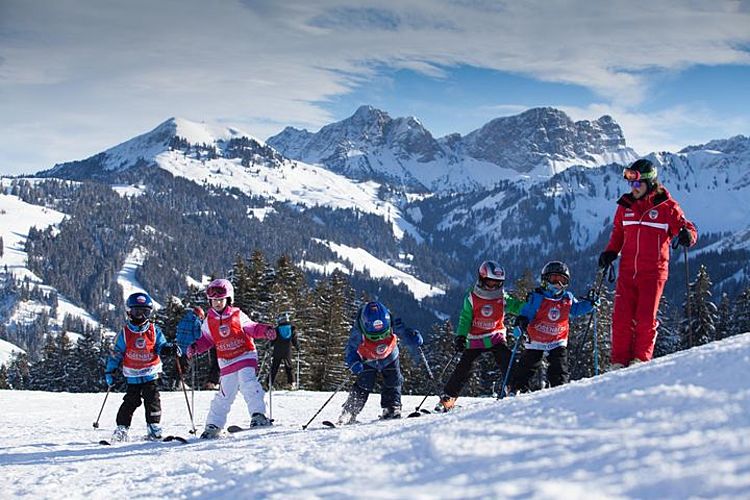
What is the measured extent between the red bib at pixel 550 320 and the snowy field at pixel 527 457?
3506mm

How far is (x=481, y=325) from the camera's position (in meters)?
8.52

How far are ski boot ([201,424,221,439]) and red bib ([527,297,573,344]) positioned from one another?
13.4 feet

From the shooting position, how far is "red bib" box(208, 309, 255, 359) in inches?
317

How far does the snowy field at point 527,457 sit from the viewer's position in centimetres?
282

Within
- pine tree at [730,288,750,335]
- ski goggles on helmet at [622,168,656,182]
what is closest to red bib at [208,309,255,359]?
ski goggles on helmet at [622,168,656,182]

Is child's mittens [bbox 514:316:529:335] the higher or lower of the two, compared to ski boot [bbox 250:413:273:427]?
higher

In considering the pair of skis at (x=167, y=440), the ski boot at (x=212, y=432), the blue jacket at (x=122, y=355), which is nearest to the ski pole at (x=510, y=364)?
the ski boot at (x=212, y=432)

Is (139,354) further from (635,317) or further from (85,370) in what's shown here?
(85,370)

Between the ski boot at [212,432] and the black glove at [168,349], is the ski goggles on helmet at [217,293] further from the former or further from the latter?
the ski boot at [212,432]

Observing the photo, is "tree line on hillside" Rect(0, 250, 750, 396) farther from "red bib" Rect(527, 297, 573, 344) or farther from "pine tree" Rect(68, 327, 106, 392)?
"red bib" Rect(527, 297, 573, 344)

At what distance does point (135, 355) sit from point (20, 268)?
707 feet

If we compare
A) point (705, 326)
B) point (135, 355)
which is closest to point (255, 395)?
point (135, 355)

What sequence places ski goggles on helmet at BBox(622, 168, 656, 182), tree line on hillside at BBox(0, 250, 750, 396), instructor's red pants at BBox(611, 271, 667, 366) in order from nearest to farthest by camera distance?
1. instructor's red pants at BBox(611, 271, 667, 366)
2. ski goggles on helmet at BBox(622, 168, 656, 182)
3. tree line on hillside at BBox(0, 250, 750, 396)

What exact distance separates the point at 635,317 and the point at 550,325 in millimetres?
1290
